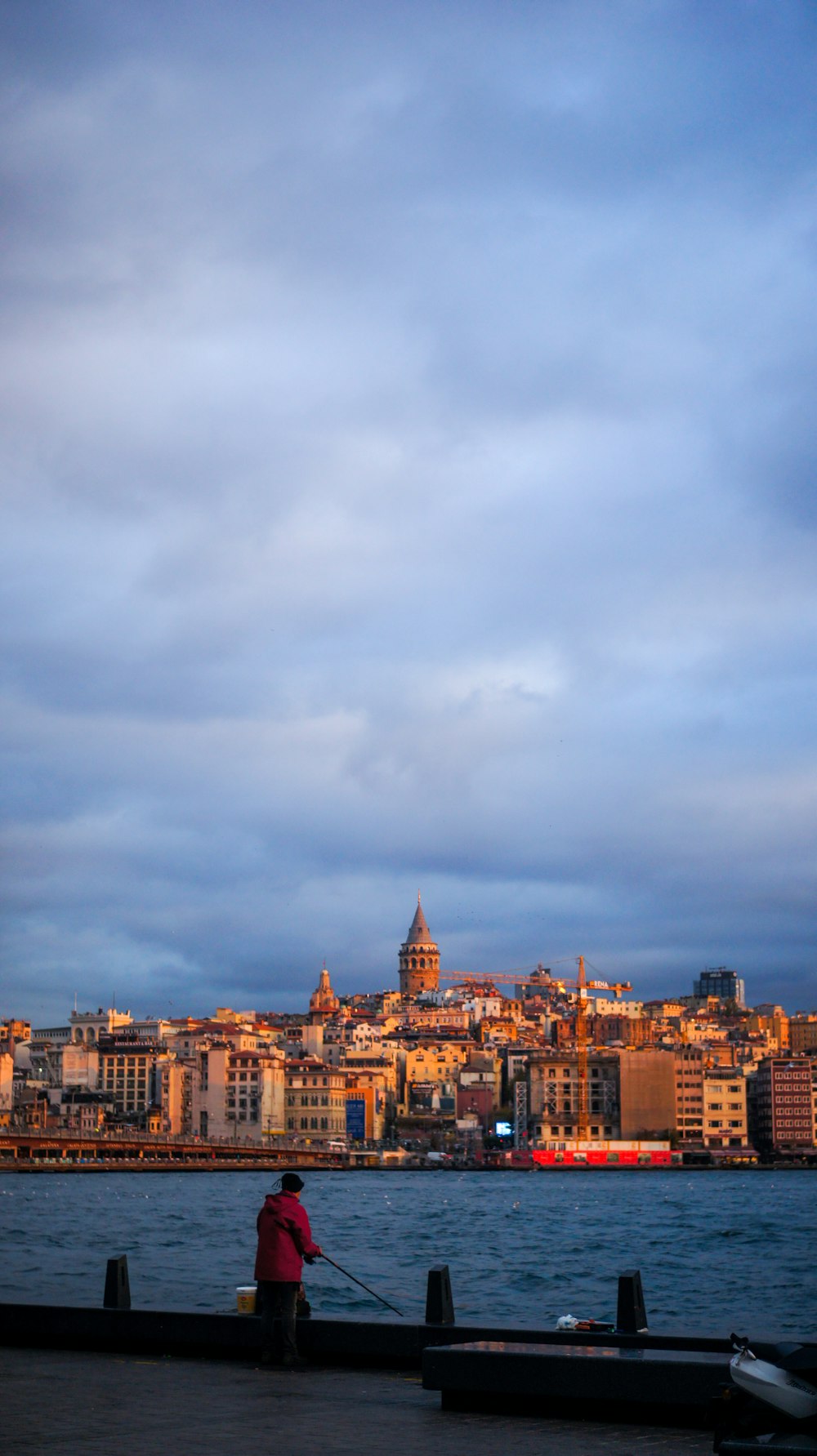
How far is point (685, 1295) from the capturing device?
33.6m

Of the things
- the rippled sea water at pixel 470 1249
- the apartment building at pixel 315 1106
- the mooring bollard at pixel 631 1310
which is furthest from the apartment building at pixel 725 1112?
the mooring bollard at pixel 631 1310

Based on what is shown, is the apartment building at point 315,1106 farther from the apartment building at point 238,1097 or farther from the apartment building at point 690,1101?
the apartment building at point 690,1101

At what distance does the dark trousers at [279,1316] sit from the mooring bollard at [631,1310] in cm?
205

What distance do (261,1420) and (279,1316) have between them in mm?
2317

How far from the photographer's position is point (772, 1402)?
671cm

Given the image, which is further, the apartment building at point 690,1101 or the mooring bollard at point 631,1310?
the apartment building at point 690,1101

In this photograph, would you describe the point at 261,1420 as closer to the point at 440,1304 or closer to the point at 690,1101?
the point at 440,1304

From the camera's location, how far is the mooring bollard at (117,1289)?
12422mm

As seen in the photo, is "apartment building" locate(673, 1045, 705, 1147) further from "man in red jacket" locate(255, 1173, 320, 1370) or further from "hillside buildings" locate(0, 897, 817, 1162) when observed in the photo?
"man in red jacket" locate(255, 1173, 320, 1370)

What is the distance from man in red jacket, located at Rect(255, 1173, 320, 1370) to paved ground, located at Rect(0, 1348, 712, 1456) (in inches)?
10.0

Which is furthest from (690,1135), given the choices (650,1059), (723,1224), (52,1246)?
(52,1246)

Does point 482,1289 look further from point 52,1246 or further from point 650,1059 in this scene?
point 650,1059

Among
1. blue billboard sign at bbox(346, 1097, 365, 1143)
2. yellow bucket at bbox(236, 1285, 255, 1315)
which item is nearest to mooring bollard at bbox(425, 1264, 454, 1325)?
yellow bucket at bbox(236, 1285, 255, 1315)

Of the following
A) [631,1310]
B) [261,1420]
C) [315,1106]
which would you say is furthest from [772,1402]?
[315,1106]
